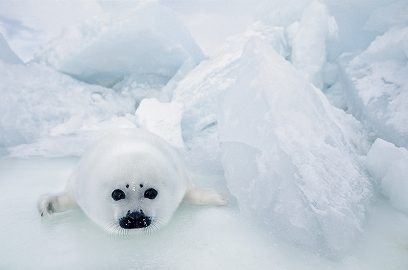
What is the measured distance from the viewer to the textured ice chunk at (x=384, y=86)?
3.63m

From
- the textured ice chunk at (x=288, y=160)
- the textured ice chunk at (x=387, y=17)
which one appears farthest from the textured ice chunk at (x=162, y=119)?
the textured ice chunk at (x=387, y=17)

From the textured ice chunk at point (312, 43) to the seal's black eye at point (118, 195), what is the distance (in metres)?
3.63

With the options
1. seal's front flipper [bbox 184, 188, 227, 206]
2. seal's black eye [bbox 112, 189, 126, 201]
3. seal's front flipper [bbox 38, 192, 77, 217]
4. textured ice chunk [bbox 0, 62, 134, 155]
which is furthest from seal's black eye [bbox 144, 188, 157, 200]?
textured ice chunk [bbox 0, 62, 134, 155]

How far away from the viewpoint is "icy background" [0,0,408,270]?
2.09m

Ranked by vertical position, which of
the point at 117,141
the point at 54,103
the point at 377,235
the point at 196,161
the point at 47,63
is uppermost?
the point at 47,63

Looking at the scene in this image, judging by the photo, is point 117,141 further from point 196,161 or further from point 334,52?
point 334,52

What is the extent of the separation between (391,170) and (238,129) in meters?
1.03

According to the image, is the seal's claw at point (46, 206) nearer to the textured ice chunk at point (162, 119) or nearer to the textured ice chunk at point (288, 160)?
the textured ice chunk at point (288, 160)

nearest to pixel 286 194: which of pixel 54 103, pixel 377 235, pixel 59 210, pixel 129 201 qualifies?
pixel 377 235

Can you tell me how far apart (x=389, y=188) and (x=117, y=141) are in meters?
1.78

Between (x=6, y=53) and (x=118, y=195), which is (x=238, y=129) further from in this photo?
(x=6, y=53)

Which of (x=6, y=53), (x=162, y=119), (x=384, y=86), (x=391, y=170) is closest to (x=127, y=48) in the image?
(x=162, y=119)

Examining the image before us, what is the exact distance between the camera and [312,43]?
5461 millimetres

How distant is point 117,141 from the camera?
2.71 meters
